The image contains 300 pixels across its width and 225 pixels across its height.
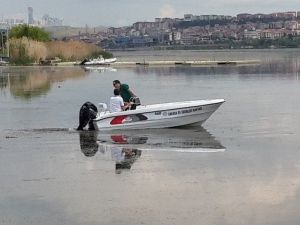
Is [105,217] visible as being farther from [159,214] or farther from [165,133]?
[165,133]

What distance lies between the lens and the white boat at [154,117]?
20.9 m

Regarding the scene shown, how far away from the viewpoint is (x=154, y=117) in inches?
831

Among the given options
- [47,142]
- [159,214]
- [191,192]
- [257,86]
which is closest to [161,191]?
[191,192]

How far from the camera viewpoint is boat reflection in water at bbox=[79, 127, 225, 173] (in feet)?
54.8

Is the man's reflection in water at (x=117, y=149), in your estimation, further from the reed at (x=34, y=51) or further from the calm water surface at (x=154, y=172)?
the reed at (x=34, y=51)

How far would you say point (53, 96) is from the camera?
37.2 m

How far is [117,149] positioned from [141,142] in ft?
4.63

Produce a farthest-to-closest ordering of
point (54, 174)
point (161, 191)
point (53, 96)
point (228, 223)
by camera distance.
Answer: point (53, 96) < point (54, 174) < point (161, 191) < point (228, 223)

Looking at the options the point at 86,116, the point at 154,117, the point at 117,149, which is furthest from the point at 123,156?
the point at 86,116

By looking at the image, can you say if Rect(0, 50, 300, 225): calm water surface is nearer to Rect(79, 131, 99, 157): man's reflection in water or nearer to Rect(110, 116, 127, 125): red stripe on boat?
Rect(79, 131, 99, 157): man's reflection in water

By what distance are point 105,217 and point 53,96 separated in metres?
27.1

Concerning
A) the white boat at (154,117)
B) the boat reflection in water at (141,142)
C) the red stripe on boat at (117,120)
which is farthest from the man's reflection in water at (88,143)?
the red stripe on boat at (117,120)

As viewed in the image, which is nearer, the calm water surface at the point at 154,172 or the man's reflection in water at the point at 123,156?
the calm water surface at the point at 154,172

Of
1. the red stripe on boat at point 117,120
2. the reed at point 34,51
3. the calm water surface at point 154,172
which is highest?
the reed at point 34,51
